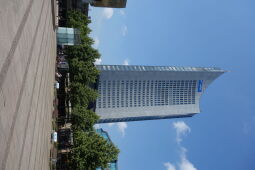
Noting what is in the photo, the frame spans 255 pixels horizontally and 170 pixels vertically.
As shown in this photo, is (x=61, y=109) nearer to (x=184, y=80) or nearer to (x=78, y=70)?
(x=78, y=70)

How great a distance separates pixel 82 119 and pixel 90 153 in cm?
697

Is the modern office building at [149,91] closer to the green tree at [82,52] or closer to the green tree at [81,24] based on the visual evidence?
the green tree at [81,24]

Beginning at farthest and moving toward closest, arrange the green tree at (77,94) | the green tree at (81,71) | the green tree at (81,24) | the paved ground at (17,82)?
the green tree at (81,24) < the green tree at (81,71) < the green tree at (77,94) < the paved ground at (17,82)

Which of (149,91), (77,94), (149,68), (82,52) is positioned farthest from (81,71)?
(149,91)

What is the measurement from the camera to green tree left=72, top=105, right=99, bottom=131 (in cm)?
3906

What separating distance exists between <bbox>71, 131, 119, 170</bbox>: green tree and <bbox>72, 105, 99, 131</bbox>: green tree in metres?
3.63

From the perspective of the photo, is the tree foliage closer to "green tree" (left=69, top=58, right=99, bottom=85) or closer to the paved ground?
"green tree" (left=69, top=58, right=99, bottom=85)

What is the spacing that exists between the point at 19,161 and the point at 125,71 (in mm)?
67284

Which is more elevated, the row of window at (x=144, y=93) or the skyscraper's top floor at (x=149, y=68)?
the skyscraper's top floor at (x=149, y=68)

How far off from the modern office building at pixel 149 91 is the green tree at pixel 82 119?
34.6 metres

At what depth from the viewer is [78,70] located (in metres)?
43.0

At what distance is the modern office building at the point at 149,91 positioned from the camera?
255ft

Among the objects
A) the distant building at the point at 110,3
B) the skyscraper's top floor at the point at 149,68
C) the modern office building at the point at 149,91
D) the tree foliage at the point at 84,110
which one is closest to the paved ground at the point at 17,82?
the tree foliage at the point at 84,110

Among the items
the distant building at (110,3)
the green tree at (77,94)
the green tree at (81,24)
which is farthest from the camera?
the distant building at (110,3)
